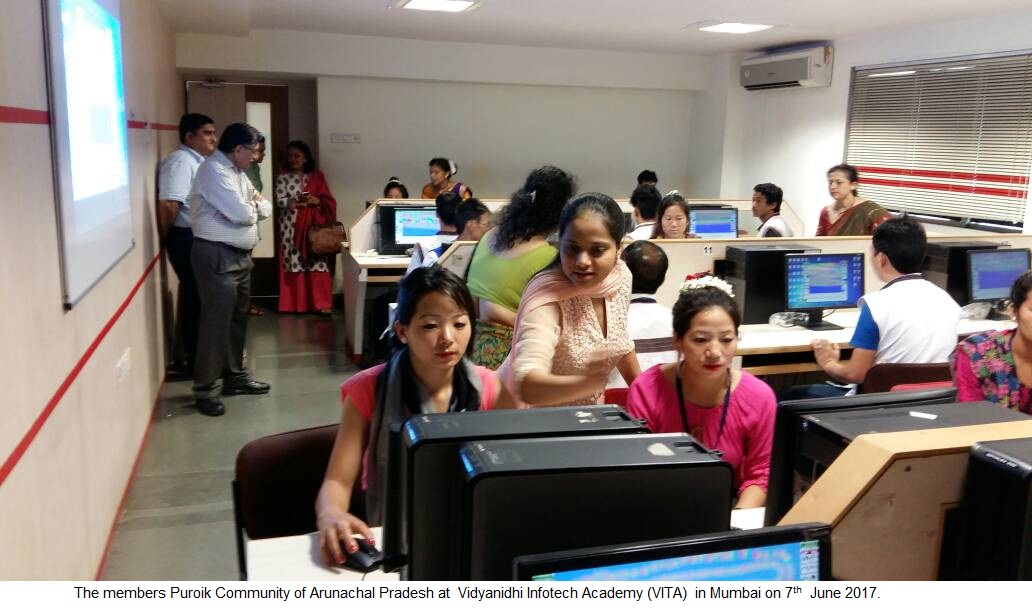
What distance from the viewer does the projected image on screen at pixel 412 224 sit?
19.2ft

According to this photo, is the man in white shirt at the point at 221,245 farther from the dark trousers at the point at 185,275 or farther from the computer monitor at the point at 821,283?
the computer monitor at the point at 821,283

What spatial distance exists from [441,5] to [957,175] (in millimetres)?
3865

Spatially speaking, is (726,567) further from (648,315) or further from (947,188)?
(947,188)

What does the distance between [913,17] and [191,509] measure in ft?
18.0

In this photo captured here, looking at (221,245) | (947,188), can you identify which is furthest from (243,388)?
(947,188)

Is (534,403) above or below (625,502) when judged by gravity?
below

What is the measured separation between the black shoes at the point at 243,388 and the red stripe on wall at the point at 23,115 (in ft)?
9.06

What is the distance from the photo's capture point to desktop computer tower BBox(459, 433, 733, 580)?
0.94 m

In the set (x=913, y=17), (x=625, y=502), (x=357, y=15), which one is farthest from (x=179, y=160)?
(x=913, y=17)

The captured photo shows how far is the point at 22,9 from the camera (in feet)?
6.25

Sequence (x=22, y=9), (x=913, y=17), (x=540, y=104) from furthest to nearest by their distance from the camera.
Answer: (x=540, y=104), (x=913, y=17), (x=22, y=9)

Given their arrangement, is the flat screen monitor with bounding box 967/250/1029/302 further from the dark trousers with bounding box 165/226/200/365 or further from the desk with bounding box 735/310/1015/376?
the dark trousers with bounding box 165/226/200/365

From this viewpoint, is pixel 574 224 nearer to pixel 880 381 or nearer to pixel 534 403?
pixel 534 403

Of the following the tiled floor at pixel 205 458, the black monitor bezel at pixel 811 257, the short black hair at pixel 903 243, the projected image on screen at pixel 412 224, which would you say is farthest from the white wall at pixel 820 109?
the tiled floor at pixel 205 458
